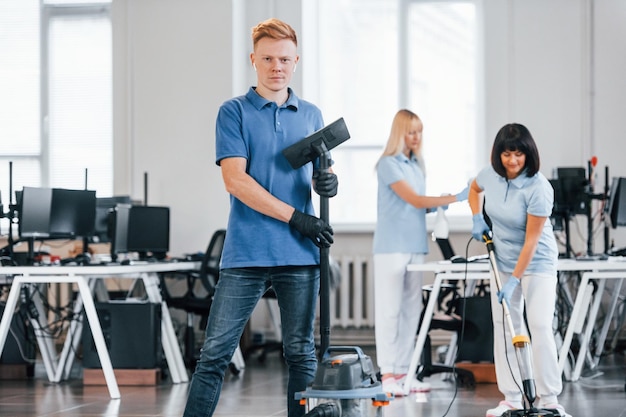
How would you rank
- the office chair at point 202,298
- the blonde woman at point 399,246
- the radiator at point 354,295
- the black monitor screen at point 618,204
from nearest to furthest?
the blonde woman at point 399,246
the black monitor screen at point 618,204
the office chair at point 202,298
the radiator at point 354,295

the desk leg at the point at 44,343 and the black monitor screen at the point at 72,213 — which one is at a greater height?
the black monitor screen at the point at 72,213

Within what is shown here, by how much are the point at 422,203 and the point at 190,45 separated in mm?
3378

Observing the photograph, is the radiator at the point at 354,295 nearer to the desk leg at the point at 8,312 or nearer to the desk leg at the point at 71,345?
the desk leg at the point at 71,345

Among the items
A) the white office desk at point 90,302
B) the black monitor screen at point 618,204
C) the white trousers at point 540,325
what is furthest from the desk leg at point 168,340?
the black monitor screen at point 618,204

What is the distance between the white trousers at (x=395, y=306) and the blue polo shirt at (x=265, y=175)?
227 cm

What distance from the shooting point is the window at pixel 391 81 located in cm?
795

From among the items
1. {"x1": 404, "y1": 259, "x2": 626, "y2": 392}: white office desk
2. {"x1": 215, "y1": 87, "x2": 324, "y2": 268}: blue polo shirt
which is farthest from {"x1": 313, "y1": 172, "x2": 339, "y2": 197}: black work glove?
{"x1": 404, "y1": 259, "x2": 626, "y2": 392}: white office desk

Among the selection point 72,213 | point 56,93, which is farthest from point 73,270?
point 56,93

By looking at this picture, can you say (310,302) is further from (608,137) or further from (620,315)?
(608,137)

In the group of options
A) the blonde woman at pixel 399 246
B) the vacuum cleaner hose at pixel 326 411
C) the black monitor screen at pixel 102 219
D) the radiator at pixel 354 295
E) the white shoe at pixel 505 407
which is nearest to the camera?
the vacuum cleaner hose at pixel 326 411

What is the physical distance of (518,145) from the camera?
13.0 ft

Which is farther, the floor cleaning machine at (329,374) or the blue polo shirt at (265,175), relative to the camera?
the blue polo shirt at (265,175)

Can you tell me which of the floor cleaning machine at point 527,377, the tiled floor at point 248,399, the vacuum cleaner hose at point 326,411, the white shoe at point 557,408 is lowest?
the tiled floor at point 248,399

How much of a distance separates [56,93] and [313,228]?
6.16 meters
